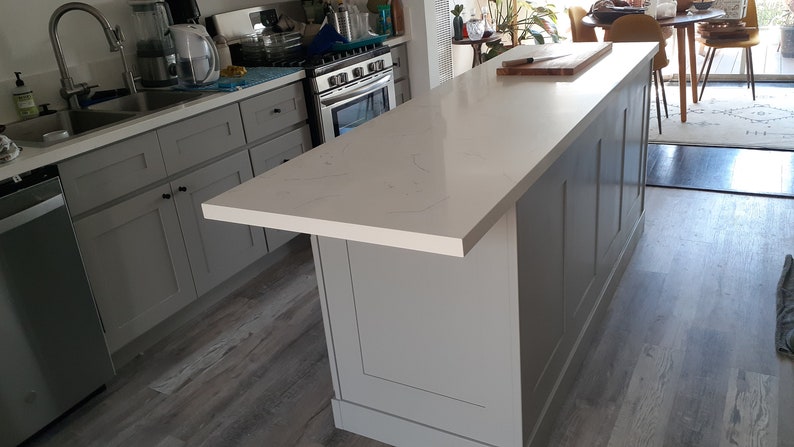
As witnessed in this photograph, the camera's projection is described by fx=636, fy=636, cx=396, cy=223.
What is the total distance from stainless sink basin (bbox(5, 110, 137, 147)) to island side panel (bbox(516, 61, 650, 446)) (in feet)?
5.59

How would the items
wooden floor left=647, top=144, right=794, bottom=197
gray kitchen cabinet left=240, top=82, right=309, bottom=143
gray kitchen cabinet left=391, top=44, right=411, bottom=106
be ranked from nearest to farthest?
gray kitchen cabinet left=240, top=82, right=309, bottom=143 → wooden floor left=647, top=144, right=794, bottom=197 → gray kitchen cabinet left=391, top=44, right=411, bottom=106

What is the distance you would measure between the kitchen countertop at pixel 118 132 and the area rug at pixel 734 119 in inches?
120

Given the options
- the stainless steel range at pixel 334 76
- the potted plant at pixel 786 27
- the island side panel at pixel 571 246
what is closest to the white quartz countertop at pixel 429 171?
the island side panel at pixel 571 246

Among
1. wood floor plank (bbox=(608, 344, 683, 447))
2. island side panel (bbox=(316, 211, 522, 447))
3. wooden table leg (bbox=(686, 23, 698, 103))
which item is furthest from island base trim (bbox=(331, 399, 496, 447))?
wooden table leg (bbox=(686, 23, 698, 103))

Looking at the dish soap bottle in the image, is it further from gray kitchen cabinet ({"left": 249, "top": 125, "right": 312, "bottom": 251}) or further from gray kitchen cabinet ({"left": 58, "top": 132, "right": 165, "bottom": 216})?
gray kitchen cabinet ({"left": 249, "top": 125, "right": 312, "bottom": 251})

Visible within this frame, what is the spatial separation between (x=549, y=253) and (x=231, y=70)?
6.87ft

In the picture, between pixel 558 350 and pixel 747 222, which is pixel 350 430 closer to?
pixel 558 350

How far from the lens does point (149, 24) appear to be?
3055 millimetres

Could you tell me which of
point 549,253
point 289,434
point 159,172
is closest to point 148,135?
point 159,172

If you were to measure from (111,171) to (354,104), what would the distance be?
5.01 feet

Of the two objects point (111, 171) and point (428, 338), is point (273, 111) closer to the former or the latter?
point (111, 171)

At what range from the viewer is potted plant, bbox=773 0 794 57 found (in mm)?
5391

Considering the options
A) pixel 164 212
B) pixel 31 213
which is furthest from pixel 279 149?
pixel 31 213

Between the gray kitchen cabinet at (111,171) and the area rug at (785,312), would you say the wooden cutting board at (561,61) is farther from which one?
the gray kitchen cabinet at (111,171)
